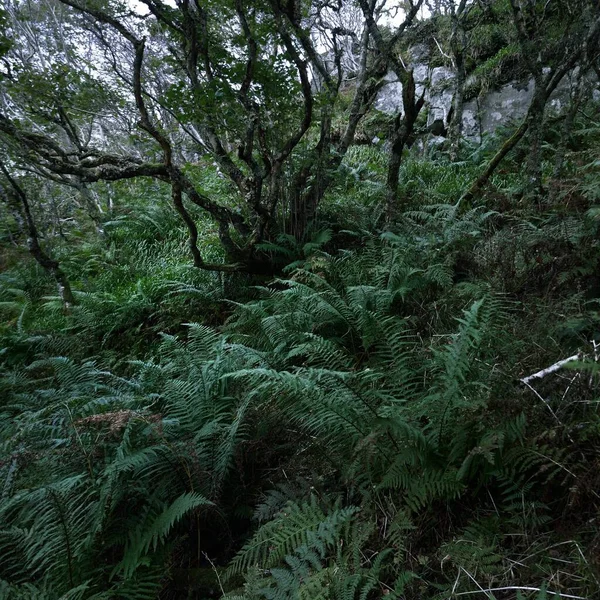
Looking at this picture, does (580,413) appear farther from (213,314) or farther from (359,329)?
(213,314)

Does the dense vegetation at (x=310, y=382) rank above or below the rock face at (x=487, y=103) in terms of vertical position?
below

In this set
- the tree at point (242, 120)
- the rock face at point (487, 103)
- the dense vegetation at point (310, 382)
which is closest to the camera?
the dense vegetation at point (310, 382)

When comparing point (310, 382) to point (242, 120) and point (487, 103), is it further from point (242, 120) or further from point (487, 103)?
point (487, 103)

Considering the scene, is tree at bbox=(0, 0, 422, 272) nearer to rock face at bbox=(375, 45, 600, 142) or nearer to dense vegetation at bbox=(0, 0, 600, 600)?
dense vegetation at bbox=(0, 0, 600, 600)

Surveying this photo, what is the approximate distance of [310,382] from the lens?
202 centimetres

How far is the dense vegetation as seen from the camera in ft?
5.35

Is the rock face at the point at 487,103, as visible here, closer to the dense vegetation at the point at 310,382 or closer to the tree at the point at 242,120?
the dense vegetation at the point at 310,382

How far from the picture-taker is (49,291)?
23.6 feet

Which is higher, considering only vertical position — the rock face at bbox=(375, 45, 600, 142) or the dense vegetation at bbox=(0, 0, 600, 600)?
the rock face at bbox=(375, 45, 600, 142)

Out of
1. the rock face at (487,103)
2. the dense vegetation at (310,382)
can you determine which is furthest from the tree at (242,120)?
the rock face at (487,103)

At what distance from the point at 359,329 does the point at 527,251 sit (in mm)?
1476

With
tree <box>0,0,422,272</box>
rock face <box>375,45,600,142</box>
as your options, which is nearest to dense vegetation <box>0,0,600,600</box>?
tree <box>0,0,422,272</box>

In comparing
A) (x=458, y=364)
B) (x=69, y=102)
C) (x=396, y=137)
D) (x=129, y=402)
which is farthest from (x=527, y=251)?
(x=69, y=102)

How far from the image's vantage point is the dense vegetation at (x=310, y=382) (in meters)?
1.63
